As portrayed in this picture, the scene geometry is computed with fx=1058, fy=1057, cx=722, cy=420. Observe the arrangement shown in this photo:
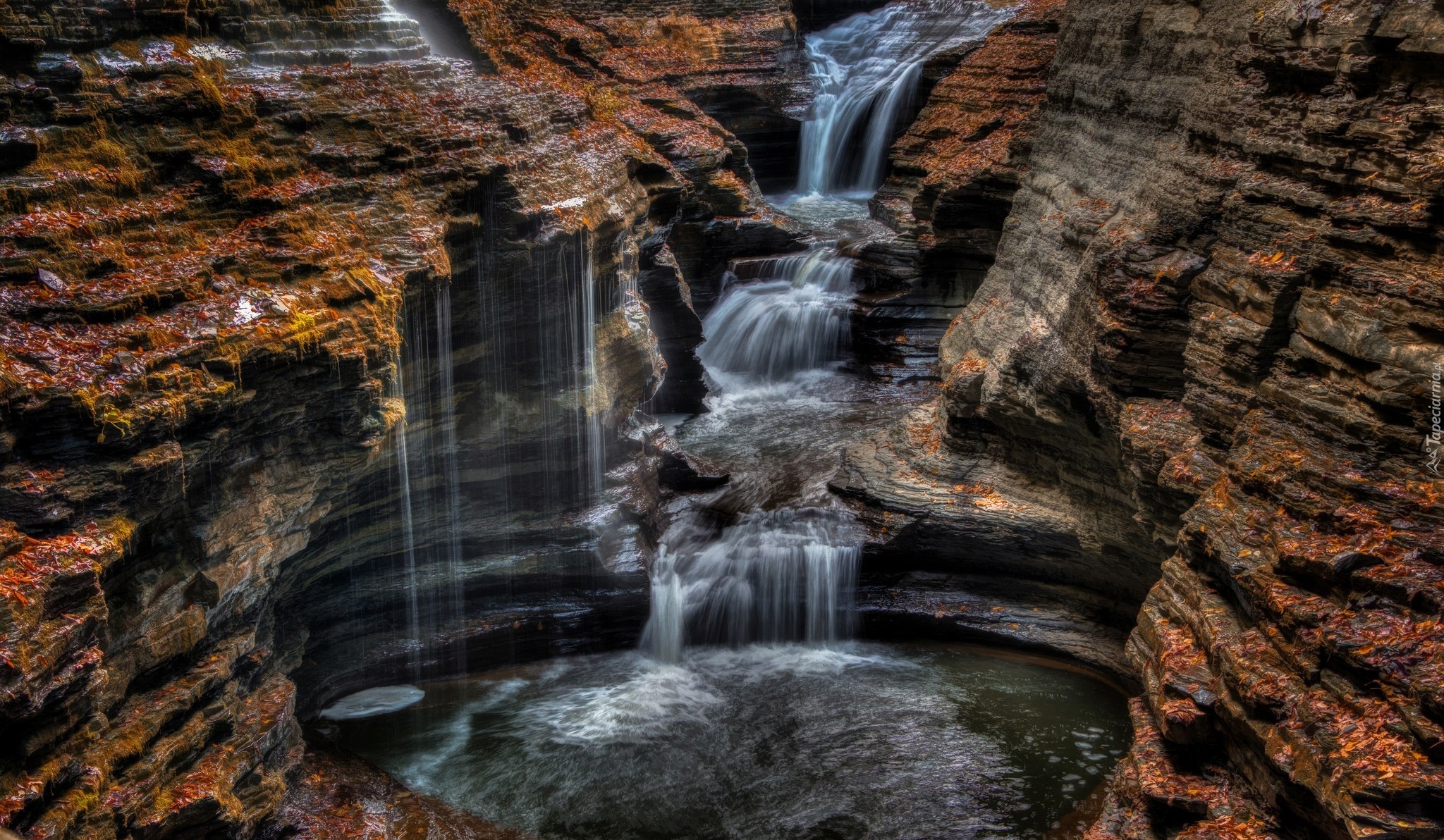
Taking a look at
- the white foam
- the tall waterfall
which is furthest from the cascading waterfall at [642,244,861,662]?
the tall waterfall

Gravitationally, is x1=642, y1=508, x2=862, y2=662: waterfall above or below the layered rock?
below

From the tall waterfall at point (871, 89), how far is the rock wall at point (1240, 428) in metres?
11.6

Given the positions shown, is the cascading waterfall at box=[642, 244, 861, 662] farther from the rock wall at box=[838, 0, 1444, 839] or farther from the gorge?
the rock wall at box=[838, 0, 1444, 839]

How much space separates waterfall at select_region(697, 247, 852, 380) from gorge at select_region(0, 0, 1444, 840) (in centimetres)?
205

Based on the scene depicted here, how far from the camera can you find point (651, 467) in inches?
561

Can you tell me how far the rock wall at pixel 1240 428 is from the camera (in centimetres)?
673

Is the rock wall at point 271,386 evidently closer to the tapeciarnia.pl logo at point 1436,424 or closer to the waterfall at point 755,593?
the waterfall at point 755,593

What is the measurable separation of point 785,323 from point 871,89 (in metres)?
8.76

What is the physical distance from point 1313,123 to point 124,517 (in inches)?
370

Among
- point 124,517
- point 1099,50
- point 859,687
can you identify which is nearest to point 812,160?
point 1099,50

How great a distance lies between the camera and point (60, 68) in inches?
328

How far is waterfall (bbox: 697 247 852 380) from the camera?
1958 centimetres

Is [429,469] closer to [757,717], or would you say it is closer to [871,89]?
[757,717]

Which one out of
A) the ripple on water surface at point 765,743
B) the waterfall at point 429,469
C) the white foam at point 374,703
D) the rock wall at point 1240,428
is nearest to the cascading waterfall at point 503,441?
the waterfall at point 429,469
